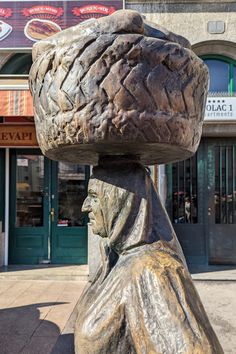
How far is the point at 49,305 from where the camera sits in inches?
213

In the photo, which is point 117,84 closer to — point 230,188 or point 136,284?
point 136,284

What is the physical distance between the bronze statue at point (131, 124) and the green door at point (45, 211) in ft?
21.7

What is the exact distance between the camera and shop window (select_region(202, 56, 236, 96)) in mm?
7660

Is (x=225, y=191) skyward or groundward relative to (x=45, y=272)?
skyward

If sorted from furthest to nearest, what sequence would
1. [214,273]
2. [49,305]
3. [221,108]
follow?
[221,108], [214,273], [49,305]

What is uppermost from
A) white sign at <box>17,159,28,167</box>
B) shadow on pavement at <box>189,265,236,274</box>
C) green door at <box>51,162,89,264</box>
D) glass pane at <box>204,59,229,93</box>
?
glass pane at <box>204,59,229,93</box>

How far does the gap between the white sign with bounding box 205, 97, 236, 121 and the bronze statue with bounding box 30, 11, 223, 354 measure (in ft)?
19.8

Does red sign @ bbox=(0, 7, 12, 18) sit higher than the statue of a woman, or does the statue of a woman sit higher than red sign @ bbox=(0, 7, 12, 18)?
red sign @ bbox=(0, 7, 12, 18)

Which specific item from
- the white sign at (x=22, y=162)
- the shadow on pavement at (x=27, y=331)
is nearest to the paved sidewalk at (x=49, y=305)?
the shadow on pavement at (x=27, y=331)

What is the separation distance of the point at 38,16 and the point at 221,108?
4.00 meters

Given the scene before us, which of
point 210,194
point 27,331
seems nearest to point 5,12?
point 210,194

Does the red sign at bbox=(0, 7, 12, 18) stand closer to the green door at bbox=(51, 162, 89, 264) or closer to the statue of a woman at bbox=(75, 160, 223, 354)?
the green door at bbox=(51, 162, 89, 264)

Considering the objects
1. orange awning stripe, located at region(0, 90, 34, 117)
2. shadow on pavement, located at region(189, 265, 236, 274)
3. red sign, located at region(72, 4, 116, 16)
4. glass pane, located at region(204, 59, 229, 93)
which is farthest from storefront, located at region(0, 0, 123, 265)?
glass pane, located at region(204, 59, 229, 93)

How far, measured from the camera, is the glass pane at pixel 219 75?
769cm
